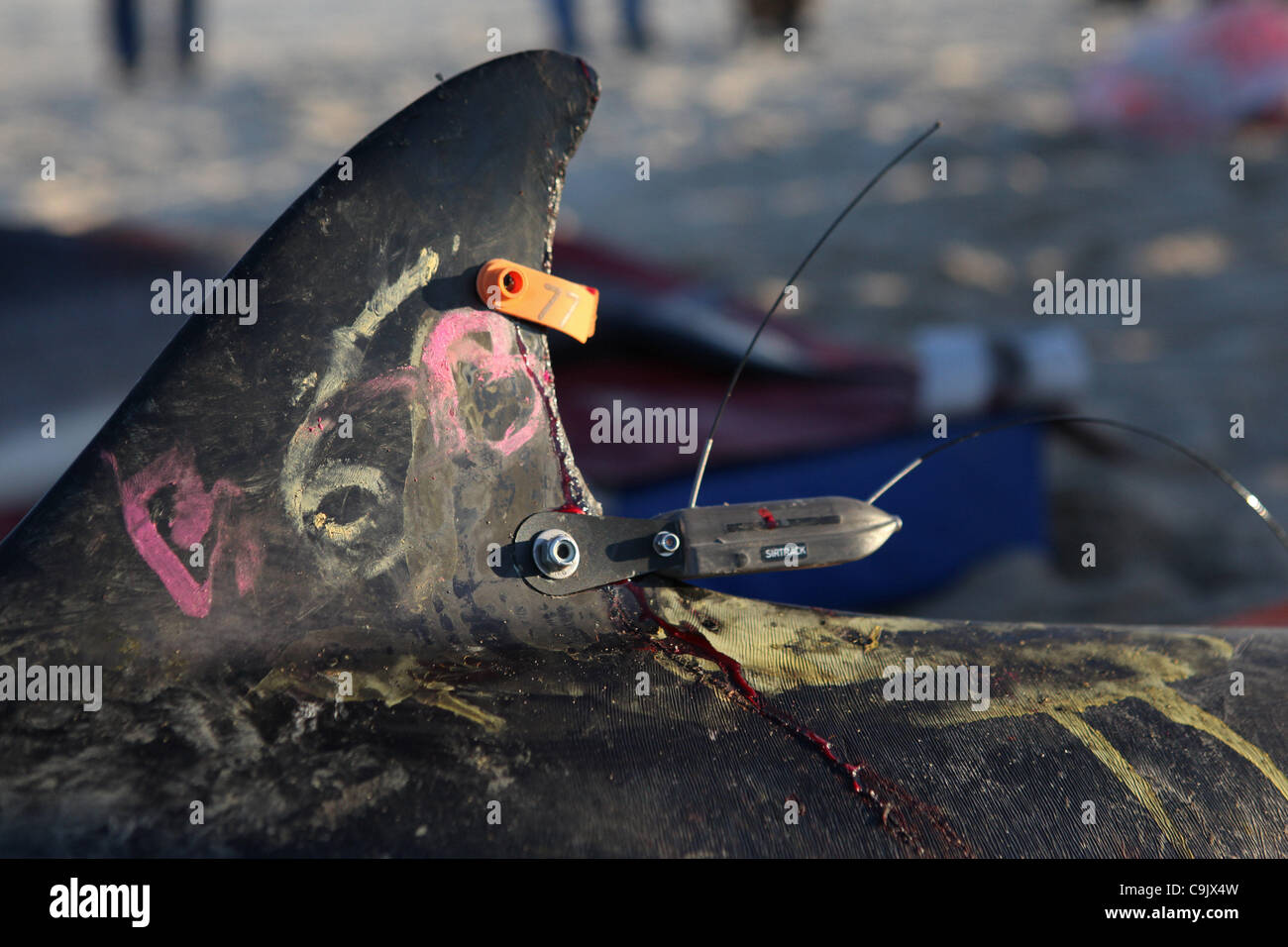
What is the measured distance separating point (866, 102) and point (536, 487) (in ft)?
23.5

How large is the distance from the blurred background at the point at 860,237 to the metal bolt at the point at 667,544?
3.97 feet

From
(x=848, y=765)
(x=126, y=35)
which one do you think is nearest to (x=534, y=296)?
(x=848, y=765)

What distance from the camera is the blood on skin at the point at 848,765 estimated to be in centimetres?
95

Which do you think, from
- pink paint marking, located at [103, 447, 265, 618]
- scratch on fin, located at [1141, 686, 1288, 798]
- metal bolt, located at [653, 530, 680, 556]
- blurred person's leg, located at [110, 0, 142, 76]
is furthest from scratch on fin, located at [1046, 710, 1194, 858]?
blurred person's leg, located at [110, 0, 142, 76]

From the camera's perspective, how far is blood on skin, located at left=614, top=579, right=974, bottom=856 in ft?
3.13

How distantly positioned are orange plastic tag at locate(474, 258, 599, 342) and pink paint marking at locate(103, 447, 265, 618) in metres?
0.33

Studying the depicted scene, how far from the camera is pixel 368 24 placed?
11586 millimetres
